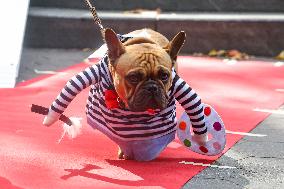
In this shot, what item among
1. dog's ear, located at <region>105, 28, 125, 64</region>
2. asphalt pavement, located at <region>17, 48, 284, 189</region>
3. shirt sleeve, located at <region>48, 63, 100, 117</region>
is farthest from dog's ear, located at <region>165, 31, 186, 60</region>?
asphalt pavement, located at <region>17, 48, 284, 189</region>

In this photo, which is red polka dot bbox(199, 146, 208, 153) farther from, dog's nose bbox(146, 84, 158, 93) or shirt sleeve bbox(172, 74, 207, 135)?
dog's nose bbox(146, 84, 158, 93)

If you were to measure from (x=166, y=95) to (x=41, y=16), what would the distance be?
17.1ft

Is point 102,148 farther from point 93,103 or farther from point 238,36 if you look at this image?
point 238,36

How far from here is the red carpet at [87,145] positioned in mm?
3482

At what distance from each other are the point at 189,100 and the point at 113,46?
1.80 ft

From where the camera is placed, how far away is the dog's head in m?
3.34

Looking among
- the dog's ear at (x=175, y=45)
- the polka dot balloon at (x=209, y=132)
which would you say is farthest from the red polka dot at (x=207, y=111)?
the dog's ear at (x=175, y=45)

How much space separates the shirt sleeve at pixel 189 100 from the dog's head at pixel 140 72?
0.53 feet

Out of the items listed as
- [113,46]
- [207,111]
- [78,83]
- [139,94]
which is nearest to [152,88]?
[139,94]

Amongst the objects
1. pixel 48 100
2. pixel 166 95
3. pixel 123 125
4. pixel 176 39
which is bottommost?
pixel 48 100

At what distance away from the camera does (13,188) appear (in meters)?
3.30

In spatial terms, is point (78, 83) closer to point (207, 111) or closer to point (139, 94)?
point (139, 94)

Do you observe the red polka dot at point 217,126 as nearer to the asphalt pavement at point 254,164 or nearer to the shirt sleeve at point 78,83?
the asphalt pavement at point 254,164

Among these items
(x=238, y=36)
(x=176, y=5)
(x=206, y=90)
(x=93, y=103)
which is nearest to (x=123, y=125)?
→ (x=93, y=103)
